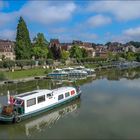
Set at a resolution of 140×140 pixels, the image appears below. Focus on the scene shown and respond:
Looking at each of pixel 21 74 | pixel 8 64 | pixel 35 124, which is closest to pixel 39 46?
pixel 8 64

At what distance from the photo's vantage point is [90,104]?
35562 mm

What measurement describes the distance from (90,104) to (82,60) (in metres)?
81.8

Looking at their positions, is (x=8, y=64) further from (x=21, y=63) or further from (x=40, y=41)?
(x=40, y=41)

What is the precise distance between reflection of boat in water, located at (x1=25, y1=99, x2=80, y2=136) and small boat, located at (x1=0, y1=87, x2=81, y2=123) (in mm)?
665

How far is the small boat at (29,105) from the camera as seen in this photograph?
26922mm

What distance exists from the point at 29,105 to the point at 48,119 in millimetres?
2490

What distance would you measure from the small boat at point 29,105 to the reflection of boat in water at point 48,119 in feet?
2.18

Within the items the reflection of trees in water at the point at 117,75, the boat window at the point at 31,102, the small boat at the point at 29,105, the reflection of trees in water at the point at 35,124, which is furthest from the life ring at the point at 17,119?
the reflection of trees in water at the point at 117,75

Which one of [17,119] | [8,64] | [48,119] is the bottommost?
[48,119]

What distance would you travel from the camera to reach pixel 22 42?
268 feet

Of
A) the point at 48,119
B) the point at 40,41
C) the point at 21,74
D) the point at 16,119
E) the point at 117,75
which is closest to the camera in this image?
the point at 16,119

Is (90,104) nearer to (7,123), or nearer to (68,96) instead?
→ (68,96)

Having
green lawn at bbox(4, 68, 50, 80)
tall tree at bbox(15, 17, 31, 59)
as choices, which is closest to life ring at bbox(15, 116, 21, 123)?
green lawn at bbox(4, 68, 50, 80)

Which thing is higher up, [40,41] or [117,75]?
[40,41]
